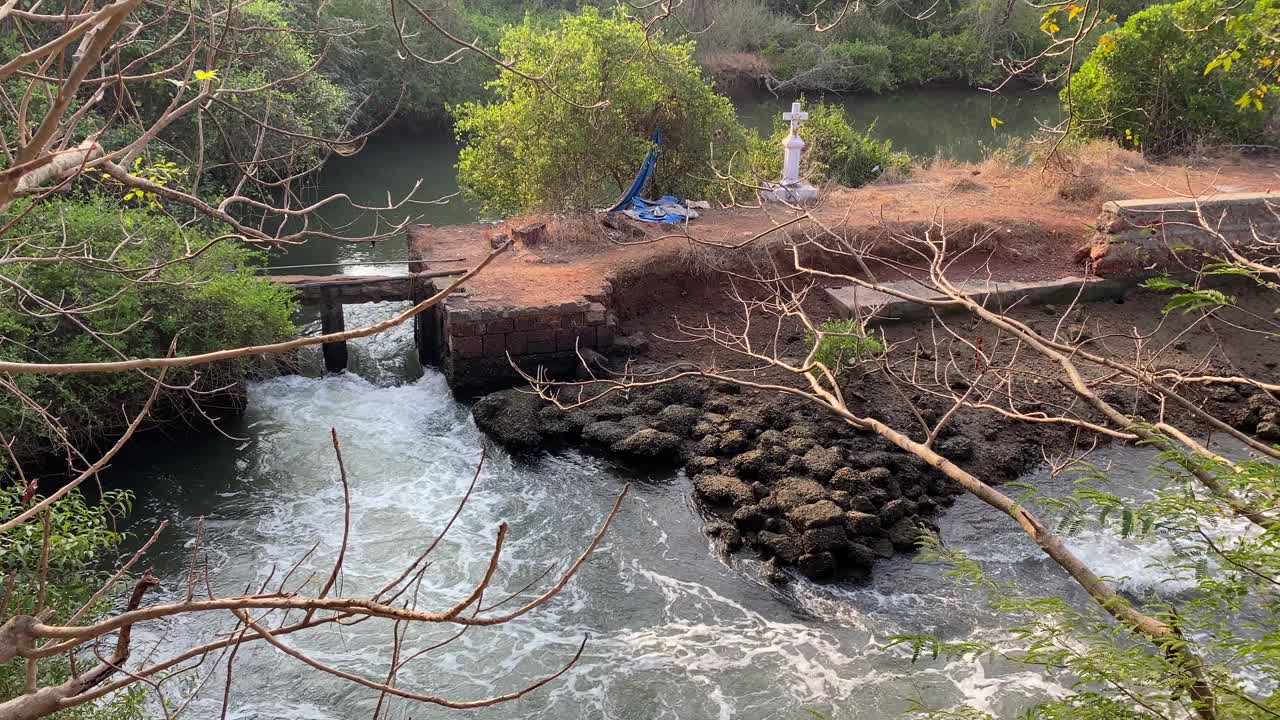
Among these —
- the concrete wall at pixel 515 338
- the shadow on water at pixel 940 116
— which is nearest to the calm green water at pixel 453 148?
the shadow on water at pixel 940 116

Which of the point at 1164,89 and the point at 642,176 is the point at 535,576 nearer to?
the point at 642,176

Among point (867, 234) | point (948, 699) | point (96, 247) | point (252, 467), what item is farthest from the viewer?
point (867, 234)

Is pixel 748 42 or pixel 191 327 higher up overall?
pixel 748 42

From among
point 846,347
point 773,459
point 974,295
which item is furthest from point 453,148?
point 773,459

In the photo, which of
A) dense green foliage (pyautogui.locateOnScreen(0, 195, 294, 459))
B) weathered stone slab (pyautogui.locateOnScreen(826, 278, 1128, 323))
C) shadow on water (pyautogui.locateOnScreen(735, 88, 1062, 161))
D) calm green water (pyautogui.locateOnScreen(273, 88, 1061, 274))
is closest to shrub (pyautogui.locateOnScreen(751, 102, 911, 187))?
calm green water (pyautogui.locateOnScreen(273, 88, 1061, 274))

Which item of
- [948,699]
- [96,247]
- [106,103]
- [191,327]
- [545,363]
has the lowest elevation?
[948,699]

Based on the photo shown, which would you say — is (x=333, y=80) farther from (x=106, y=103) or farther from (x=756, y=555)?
(x=756, y=555)

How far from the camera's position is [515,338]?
36.0ft

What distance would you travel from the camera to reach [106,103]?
1421 centimetres

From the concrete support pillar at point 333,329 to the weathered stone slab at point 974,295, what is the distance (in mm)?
5555

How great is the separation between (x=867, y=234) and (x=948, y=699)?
23.7ft

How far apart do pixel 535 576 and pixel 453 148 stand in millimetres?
16000

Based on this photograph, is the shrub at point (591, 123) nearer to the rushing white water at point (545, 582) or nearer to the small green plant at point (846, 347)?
the small green plant at point (846, 347)

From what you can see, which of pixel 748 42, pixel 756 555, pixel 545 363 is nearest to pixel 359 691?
pixel 756 555
